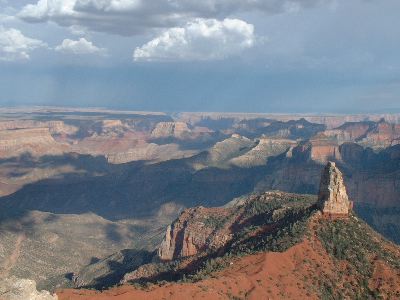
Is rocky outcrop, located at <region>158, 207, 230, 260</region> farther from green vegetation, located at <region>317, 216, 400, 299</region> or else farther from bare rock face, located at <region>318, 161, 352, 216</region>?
green vegetation, located at <region>317, 216, 400, 299</region>

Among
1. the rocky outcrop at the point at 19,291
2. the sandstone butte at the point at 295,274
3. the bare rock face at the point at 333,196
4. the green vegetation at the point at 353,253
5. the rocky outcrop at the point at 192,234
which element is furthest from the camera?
the rocky outcrop at the point at 192,234

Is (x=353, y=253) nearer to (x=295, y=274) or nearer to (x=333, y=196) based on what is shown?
(x=295, y=274)

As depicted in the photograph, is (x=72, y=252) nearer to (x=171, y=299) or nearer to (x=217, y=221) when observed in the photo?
(x=217, y=221)

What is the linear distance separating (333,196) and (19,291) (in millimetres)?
49926

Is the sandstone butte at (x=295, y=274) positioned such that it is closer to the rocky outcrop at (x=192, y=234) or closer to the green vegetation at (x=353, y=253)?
the green vegetation at (x=353, y=253)

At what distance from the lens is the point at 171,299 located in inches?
2982

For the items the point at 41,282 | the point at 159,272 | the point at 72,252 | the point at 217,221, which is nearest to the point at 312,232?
the point at 159,272

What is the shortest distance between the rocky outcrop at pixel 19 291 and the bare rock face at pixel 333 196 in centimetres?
4579

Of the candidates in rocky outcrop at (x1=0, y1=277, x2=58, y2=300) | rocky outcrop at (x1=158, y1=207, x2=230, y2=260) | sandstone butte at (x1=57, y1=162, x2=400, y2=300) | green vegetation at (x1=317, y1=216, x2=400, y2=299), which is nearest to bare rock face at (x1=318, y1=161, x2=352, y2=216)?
sandstone butte at (x1=57, y1=162, x2=400, y2=300)

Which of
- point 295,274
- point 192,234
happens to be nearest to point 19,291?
point 295,274

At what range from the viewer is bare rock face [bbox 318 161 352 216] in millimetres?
95938

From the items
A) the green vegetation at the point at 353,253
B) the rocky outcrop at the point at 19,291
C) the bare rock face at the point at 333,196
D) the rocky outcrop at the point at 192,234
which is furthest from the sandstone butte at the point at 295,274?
the rocky outcrop at the point at 192,234

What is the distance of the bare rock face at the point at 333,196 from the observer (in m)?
95.9

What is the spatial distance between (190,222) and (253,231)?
111 ft
